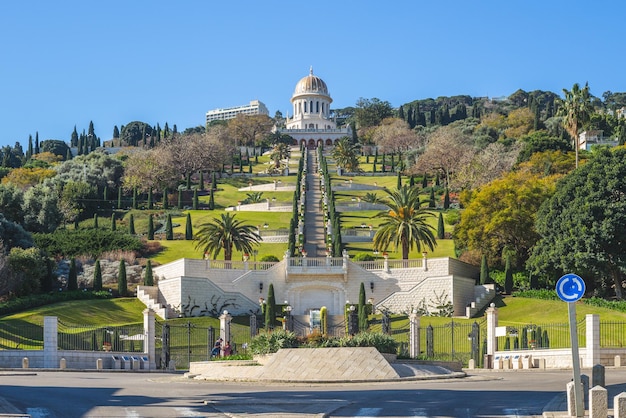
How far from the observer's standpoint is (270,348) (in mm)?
32500

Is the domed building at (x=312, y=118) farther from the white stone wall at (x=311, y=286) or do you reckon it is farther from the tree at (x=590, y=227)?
the tree at (x=590, y=227)

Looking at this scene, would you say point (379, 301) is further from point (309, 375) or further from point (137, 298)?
point (309, 375)

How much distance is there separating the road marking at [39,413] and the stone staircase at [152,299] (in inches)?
1576

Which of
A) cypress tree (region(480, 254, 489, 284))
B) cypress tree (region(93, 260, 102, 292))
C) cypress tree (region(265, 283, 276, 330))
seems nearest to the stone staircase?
cypress tree (region(93, 260, 102, 292))

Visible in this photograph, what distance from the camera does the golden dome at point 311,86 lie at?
588ft

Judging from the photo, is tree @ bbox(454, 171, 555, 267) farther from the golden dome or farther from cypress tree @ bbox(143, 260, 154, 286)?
the golden dome

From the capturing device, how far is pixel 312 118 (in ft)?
579

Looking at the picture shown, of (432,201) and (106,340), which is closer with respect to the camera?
(106,340)

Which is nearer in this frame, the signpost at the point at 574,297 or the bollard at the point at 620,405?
the bollard at the point at 620,405

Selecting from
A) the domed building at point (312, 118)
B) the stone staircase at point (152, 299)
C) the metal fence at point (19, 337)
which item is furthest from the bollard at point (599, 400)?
the domed building at point (312, 118)

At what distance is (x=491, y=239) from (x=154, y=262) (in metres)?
22.0

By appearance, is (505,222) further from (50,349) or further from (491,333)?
(50,349)

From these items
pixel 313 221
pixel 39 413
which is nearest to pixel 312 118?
pixel 313 221

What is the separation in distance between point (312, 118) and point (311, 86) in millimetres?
6565
